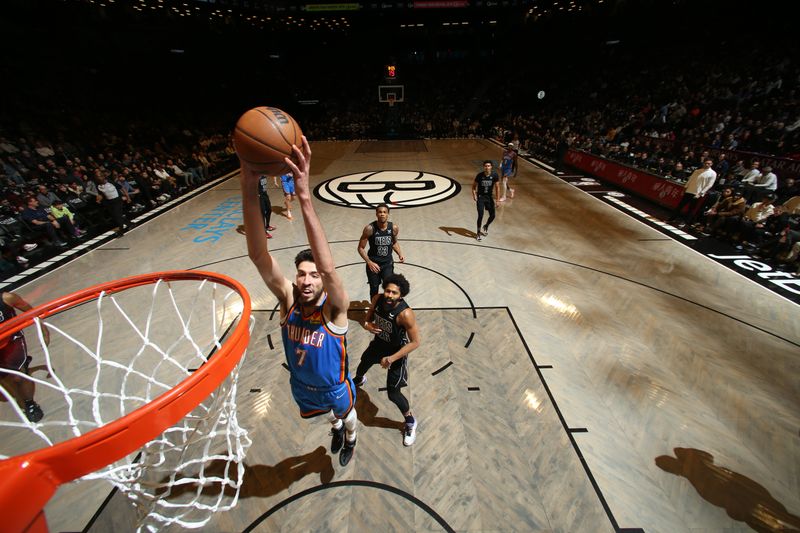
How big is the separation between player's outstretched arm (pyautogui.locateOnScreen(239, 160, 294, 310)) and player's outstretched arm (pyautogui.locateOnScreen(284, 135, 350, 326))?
24 centimetres

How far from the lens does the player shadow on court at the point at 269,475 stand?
3201 millimetres

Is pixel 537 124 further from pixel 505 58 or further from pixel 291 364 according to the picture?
pixel 291 364

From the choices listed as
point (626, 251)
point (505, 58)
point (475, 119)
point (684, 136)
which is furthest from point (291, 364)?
point (505, 58)

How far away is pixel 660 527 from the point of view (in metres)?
2.98

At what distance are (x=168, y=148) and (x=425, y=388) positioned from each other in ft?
62.3

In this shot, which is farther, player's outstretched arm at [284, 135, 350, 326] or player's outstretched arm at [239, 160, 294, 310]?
player's outstretched arm at [239, 160, 294, 310]

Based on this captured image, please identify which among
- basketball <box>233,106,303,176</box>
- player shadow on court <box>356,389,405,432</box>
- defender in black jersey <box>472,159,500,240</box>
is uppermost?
basketball <box>233,106,303,176</box>

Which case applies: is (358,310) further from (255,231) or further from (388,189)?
(388,189)

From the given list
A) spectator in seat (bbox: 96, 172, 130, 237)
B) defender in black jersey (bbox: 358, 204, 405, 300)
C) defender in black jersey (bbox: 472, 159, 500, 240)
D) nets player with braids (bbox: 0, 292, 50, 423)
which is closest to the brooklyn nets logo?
defender in black jersey (bbox: 472, 159, 500, 240)

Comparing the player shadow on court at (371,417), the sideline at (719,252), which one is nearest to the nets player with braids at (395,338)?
the player shadow on court at (371,417)

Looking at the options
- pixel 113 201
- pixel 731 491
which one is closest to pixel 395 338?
pixel 731 491

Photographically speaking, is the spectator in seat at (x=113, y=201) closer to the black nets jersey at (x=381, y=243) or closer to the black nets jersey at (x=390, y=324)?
the black nets jersey at (x=381, y=243)

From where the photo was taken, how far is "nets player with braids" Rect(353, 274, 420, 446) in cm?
326

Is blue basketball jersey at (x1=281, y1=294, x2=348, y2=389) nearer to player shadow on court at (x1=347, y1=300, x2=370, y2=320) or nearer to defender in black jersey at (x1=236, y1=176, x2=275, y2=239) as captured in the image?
player shadow on court at (x1=347, y1=300, x2=370, y2=320)
